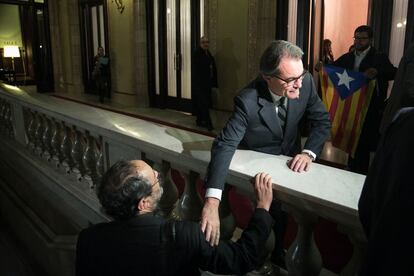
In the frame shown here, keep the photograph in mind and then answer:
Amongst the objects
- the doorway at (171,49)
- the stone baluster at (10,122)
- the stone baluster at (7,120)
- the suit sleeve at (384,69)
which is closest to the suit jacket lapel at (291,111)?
the suit sleeve at (384,69)

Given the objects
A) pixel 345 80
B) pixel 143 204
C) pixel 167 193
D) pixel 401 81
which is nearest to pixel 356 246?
pixel 143 204

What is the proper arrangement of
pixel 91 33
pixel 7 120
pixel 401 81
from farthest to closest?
1. pixel 91 33
2. pixel 7 120
3. pixel 401 81

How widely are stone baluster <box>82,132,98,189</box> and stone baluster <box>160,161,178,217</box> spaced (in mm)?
1005

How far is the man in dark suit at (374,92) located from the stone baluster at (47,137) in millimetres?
3095

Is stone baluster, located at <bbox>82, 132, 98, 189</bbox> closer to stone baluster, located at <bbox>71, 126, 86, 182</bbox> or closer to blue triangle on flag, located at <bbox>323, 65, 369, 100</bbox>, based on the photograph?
stone baluster, located at <bbox>71, 126, 86, 182</bbox>

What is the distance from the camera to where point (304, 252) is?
5.44 feet

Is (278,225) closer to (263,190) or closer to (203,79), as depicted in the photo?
(263,190)

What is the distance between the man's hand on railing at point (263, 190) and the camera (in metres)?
1.65

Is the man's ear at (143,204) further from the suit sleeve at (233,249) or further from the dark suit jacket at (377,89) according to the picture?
the dark suit jacket at (377,89)

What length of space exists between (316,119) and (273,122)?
12.0 inches

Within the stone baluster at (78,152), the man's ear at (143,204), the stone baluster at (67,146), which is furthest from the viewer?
the stone baluster at (67,146)

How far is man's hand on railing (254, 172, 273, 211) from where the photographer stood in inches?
65.0

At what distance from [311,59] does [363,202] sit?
617 cm

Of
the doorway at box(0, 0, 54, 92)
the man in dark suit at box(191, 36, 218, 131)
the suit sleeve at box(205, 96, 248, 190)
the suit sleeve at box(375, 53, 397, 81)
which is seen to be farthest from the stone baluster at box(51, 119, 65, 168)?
the doorway at box(0, 0, 54, 92)
